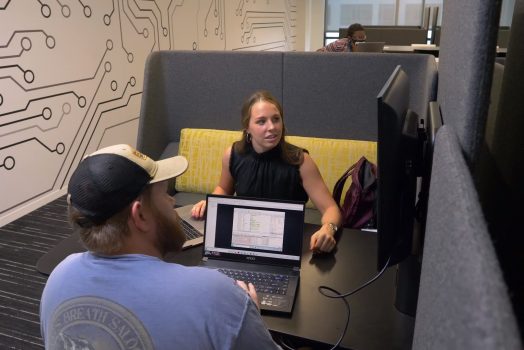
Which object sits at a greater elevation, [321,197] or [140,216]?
[140,216]

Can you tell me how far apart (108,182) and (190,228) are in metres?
0.77

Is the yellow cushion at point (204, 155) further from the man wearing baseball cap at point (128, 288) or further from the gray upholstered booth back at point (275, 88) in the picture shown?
the man wearing baseball cap at point (128, 288)

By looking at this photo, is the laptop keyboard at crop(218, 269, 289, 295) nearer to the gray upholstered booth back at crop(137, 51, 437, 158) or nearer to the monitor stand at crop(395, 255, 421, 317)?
the monitor stand at crop(395, 255, 421, 317)

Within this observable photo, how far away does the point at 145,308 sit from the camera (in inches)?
30.7

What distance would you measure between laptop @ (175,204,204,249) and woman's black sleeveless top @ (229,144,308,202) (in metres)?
0.34

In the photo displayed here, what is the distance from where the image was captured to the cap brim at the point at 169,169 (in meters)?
0.96

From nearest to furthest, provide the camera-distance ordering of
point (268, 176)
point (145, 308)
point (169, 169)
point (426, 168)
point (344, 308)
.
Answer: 1. point (145, 308)
2. point (426, 168)
3. point (169, 169)
4. point (344, 308)
5. point (268, 176)

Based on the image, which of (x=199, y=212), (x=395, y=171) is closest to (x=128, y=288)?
(x=395, y=171)

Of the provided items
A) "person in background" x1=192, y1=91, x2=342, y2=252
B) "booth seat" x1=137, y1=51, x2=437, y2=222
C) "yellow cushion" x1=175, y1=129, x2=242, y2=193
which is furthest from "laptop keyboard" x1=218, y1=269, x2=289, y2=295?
"yellow cushion" x1=175, y1=129, x2=242, y2=193

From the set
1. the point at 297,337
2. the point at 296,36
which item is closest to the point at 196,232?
the point at 297,337

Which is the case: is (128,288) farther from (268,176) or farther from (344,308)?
(268,176)

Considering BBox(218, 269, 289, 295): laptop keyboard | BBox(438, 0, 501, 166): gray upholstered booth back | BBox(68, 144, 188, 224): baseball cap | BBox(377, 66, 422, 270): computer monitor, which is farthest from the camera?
BBox(218, 269, 289, 295): laptop keyboard

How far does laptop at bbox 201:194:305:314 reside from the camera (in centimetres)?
131

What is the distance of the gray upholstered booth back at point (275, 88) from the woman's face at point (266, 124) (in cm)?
74
